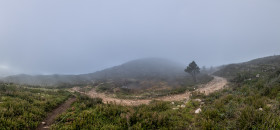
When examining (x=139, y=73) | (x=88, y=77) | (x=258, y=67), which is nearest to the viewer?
(x=258, y=67)

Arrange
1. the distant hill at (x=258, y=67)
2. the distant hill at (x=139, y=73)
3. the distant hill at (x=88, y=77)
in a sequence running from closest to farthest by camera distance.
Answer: the distant hill at (x=258, y=67) < the distant hill at (x=88, y=77) < the distant hill at (x=139, y=73)

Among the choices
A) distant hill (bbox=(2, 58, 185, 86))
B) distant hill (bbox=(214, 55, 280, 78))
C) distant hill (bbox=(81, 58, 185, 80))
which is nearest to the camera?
distant hill (bbox=(214, 55, 280, 78))

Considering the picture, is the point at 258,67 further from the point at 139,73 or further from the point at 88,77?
the point at 88,77

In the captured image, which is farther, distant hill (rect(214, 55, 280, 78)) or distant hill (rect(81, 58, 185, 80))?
distant hill (rect(81, 58, 185, 80))

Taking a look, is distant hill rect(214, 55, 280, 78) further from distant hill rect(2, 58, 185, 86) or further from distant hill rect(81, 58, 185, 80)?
distant hill rect(81, 58, 185, 80)

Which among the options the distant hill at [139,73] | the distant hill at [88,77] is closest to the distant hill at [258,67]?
the distant hill at [88,77]

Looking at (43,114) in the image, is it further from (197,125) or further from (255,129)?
(255,129)

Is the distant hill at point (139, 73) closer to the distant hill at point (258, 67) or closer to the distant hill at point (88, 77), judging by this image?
the distant hill at point (88, 77)

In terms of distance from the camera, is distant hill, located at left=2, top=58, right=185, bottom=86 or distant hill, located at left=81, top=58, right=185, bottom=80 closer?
distant hill, located at left=2, top=58, right=185, bottom=86

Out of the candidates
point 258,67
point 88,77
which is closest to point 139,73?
point 88,77

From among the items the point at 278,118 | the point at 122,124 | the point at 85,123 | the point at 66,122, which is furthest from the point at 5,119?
the point at 278,118

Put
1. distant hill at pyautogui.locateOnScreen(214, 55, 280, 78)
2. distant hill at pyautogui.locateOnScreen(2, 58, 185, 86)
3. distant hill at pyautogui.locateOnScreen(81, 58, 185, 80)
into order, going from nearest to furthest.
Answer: distant hill at pyautogui.locateOnScreen(214, 55, 280, 78)
distant hill at pyautogui.locateOnScreen(2, 58, 185, 86)
distant hill at pyautogui.locateOnScreen(81, 58, 185, 80)

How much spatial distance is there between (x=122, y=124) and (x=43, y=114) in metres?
5.45

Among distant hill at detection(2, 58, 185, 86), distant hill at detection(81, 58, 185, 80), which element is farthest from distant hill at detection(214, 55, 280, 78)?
distant hill at detection(81, 58, 185, 80)
